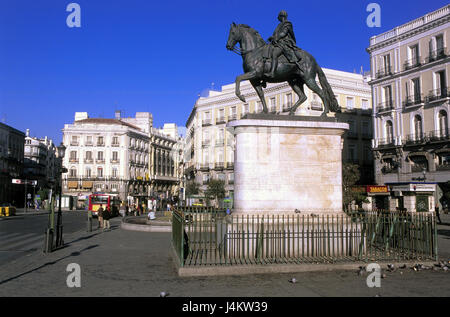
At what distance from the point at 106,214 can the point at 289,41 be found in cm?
1830

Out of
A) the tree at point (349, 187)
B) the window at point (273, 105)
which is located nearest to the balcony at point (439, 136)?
the tree at point (349, 187)

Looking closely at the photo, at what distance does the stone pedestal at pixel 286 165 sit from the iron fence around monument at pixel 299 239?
49 cm

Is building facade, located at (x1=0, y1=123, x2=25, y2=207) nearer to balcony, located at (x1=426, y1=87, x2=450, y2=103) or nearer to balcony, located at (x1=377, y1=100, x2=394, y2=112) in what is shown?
balcony, located at (x1=377, y1=100, x2=394, y2=112)

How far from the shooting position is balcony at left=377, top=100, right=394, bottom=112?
4497 cm

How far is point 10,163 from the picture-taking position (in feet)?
268

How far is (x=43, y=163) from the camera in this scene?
110m

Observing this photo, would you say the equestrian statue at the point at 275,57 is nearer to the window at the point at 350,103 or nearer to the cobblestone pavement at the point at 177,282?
the cobblestone pavement at the point at 177,282

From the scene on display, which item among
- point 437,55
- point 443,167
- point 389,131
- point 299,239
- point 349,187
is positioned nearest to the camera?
point 299,239

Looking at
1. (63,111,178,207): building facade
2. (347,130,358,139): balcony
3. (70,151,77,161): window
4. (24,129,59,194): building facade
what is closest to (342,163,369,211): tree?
(347,130,358,139): balcony

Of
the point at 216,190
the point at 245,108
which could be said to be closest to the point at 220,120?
the point at 245,108

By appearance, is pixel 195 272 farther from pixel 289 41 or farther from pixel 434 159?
pixel 434 159

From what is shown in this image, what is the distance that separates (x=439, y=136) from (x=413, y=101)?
17.0 ft

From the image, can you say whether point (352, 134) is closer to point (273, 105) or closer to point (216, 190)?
point (273, 105)

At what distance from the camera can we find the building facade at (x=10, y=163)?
251ft
